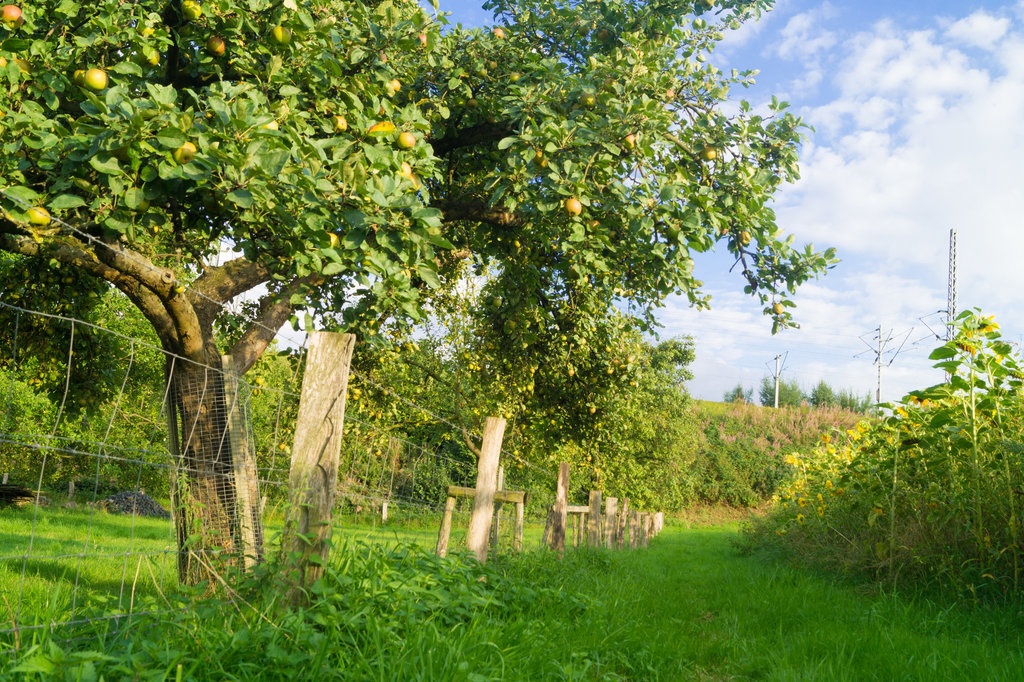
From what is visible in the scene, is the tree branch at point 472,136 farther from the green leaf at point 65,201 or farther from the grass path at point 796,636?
the grass path at point 796,636

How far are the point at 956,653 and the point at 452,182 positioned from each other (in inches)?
257

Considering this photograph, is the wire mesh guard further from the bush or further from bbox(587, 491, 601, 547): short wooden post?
the bush

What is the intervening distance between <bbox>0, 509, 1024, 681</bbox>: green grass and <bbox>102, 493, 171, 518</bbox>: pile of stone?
66.1 ft

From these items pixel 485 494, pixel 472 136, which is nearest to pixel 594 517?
pixel 485 494

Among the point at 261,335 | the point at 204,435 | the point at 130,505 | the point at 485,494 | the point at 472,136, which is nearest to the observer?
the point at 204,435

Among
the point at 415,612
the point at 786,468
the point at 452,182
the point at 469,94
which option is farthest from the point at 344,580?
the point at 786,468

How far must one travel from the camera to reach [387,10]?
545 centimetres

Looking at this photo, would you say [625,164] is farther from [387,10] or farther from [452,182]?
[452,182]

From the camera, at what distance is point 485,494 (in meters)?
5.98

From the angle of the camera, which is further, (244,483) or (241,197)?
(244,483)

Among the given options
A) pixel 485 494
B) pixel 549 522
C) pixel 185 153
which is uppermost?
pixel 185 153

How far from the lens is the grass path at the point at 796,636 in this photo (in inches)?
149

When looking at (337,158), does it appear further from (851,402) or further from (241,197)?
(851,402)

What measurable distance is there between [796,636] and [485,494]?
2.71 meters
